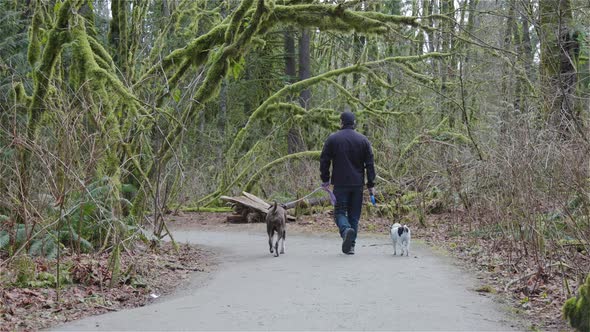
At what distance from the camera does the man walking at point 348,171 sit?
12.5m

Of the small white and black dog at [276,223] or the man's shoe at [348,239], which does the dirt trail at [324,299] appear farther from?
the small white and black dog at [276,223]

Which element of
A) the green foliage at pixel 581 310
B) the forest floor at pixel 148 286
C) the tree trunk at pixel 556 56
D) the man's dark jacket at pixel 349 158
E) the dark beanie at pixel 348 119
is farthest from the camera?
the dark beanie at pixel 348 119

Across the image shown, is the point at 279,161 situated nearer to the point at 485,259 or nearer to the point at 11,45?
the point at 11,45

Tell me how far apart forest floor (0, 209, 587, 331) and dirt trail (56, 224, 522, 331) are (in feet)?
1.09

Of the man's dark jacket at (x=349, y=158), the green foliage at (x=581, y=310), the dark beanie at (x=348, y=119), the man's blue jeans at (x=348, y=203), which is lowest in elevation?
the green foliage at (x=581, y=310)

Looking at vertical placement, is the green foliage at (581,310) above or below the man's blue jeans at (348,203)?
below

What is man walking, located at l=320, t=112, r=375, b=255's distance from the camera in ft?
41.0

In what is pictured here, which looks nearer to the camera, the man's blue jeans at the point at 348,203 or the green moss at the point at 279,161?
the man's blue jeans at the point at 348,203

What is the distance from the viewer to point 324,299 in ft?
26.2

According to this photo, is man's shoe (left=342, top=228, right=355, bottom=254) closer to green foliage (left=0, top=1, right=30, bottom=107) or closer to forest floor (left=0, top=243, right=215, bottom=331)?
forest floor (left=0, top=243, right=215, bottom=331)

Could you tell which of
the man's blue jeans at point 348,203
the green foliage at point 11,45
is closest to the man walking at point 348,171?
the man's blue jeans at point 348,203

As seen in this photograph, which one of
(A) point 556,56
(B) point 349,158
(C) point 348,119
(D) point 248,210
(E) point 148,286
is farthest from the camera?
(D) point 248,210

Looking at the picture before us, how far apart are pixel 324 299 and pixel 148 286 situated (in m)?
2.76

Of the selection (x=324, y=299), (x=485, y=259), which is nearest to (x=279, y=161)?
(x=485, y=259)
